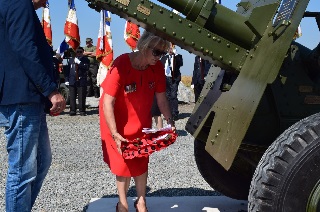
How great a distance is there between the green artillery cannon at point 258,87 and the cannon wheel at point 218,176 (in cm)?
22

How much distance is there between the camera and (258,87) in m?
2.54

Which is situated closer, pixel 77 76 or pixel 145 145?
pixel 145 145

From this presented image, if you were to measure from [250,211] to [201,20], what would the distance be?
1204 mm

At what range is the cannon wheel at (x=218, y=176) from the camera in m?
3.89

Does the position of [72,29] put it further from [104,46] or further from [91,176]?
[91,176]

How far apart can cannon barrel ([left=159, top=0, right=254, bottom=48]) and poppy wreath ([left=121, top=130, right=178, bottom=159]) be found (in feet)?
2.67

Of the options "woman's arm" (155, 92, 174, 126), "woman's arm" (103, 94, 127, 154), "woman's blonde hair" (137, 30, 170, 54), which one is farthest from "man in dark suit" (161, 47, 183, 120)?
"woman's arm" (103, 94, 127, 154)

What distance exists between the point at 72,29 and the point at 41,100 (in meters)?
8.34

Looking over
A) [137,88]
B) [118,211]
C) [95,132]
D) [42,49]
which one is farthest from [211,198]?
[95,132]

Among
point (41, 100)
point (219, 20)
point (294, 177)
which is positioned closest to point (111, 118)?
point (41, 100)

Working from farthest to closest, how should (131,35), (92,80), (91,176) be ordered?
(92,80) → (131,35) → (91,176)

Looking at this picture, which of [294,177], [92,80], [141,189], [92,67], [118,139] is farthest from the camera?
[92,80]

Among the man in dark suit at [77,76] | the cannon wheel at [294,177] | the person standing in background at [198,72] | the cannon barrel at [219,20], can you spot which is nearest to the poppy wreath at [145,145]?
the cannon barrel at [219,20]

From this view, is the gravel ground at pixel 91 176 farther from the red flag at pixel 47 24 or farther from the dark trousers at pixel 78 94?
the dark trousers at pixel 78 94
